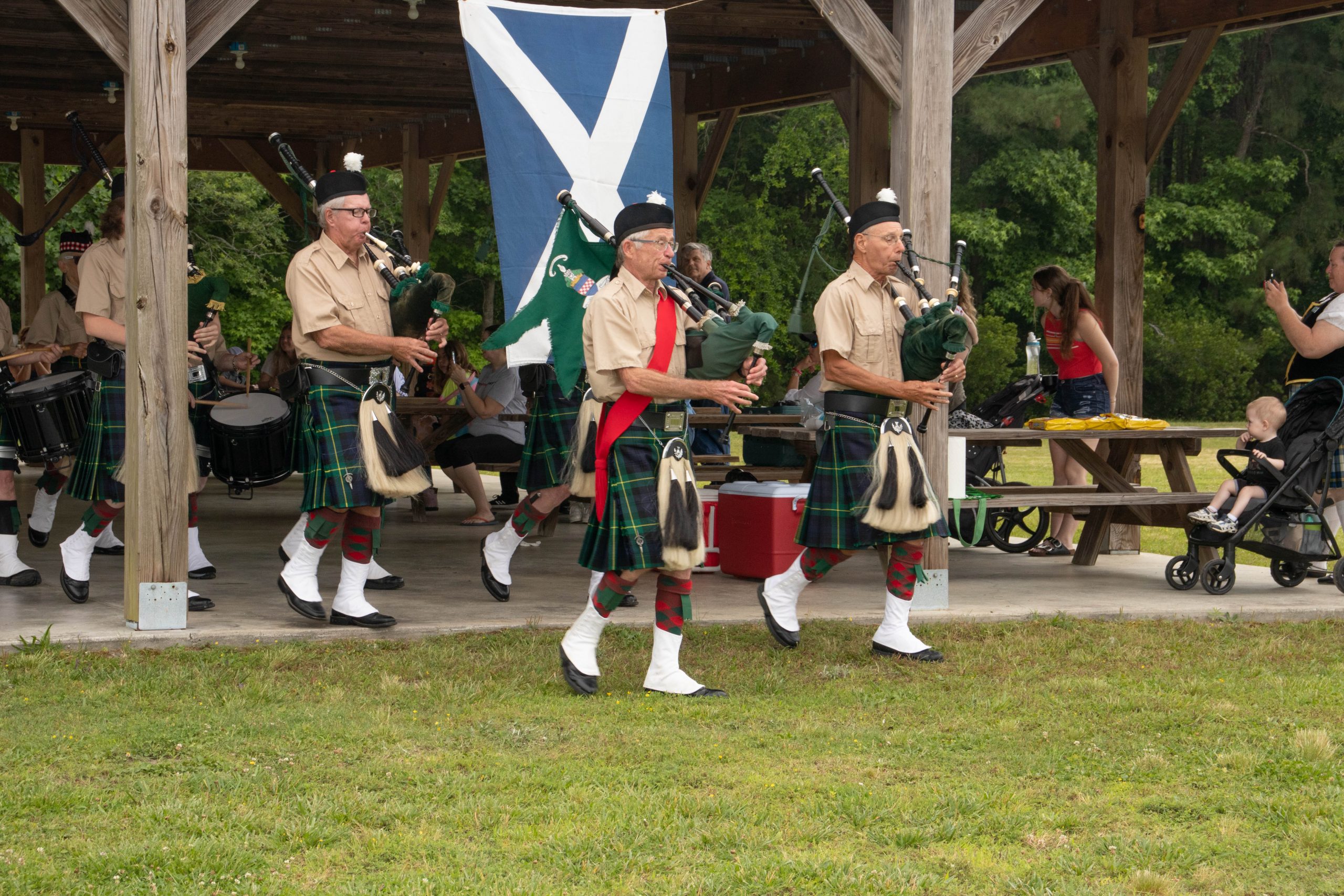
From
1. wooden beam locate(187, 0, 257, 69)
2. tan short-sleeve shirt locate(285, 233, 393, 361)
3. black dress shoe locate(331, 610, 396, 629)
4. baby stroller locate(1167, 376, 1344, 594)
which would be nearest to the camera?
tan short-sleeve shirt locate(285, 233, 393, 361)

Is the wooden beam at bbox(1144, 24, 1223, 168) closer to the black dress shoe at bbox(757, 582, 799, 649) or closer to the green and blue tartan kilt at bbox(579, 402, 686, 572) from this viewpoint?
the black dress shoe at bbox(757, 582, 799, 649)

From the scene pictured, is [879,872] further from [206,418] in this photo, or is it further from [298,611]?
[206,418]

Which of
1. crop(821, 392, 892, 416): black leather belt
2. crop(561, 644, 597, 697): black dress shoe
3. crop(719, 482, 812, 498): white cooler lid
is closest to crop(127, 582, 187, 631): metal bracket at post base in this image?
crop(561, 644, 597, 697): black dress shoe

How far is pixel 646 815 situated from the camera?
3.39 metres

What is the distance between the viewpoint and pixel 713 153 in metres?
10.7

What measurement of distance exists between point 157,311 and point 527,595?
6.82 feet

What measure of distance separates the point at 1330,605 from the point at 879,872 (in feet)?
13.9

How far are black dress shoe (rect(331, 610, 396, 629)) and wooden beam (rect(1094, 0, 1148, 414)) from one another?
15.1 ft

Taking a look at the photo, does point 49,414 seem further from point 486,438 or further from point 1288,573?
point 1288,573

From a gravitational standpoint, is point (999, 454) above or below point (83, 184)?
below

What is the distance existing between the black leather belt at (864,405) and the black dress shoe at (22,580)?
12.0 feet

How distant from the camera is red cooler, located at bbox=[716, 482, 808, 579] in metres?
6.91

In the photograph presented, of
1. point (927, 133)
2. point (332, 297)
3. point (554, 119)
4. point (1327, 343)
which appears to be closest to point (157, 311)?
point (332, 297)

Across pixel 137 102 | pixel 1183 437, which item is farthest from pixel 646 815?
pixel 1183 437
